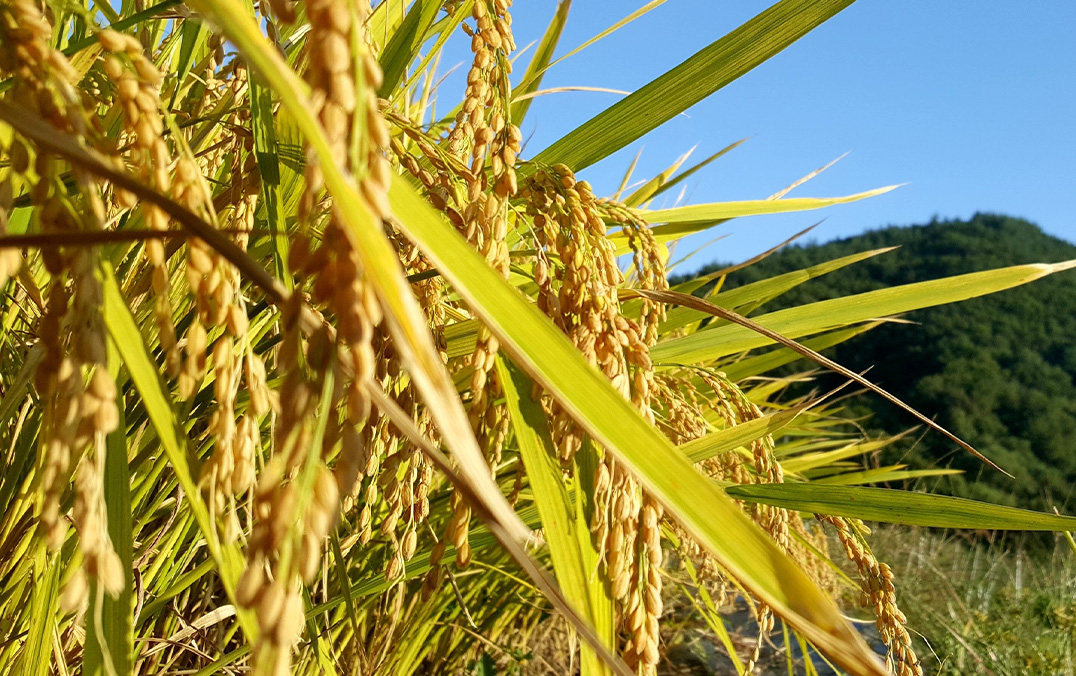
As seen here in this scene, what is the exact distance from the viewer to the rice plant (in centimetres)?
25

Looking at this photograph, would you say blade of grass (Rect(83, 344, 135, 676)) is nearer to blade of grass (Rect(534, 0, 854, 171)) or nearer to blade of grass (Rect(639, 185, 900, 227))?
blade of grass (Rect(534, 0, 854, 171))

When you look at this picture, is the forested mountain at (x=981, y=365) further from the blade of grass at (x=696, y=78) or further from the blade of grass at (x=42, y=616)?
the blade of grass at (x=42, y=616)

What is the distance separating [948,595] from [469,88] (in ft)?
12.7

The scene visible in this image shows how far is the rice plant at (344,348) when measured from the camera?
0.25 m

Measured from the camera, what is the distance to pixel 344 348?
382 mm

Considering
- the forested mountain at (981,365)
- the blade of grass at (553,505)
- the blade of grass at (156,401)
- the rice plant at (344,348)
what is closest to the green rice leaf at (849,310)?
the rice plant at (344,348)

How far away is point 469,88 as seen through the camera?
0.50 metres

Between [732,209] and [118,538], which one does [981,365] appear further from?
[118,538]

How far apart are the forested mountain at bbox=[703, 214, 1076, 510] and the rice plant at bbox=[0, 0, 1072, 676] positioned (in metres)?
7.00

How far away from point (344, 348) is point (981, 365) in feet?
33.6

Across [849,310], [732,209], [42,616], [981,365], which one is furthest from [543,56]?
[981,365]

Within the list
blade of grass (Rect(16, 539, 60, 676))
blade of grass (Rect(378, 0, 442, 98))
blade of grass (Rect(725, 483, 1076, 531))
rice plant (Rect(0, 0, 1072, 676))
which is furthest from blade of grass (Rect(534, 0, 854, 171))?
blade of grass (Rect(16, 539, 60, 676))

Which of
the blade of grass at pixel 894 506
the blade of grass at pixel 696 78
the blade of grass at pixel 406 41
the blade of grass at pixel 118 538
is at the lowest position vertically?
the blade of grass at pixel 894 506

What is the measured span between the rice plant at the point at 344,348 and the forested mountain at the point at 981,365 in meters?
7.00
